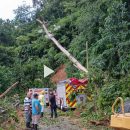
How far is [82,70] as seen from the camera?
2806 centimetres

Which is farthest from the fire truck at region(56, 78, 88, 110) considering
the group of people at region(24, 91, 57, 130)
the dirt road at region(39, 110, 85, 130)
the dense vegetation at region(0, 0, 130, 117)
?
the group of people at region(24, 91, 57, 130)

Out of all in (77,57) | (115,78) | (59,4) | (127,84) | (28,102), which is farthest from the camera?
(59,4)

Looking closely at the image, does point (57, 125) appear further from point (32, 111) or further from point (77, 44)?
point (77, 44)

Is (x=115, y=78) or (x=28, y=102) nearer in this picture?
(x=28, y=102)

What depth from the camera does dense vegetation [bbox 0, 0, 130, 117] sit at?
2141 centimetres

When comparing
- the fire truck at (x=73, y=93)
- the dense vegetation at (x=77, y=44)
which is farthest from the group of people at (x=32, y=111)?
the fire truck at (x=73, y=93)

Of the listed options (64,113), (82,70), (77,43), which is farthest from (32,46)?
(64,113)

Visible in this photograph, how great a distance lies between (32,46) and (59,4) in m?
7.39

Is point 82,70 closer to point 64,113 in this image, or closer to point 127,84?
point 64,113

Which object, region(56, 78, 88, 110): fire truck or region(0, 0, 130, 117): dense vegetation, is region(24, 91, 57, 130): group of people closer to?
region(0, 0, 130, 117): dense vegetation

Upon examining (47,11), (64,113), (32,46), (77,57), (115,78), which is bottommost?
(64,113)

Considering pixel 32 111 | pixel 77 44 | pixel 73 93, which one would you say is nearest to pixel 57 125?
pixel 32 111

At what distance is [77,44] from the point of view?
1304 inches

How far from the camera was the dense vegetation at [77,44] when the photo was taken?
21.4 metres
